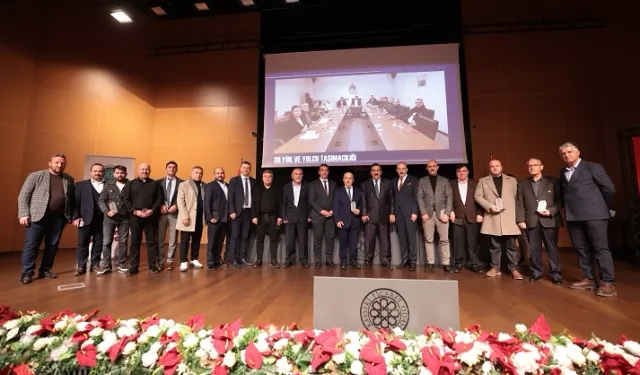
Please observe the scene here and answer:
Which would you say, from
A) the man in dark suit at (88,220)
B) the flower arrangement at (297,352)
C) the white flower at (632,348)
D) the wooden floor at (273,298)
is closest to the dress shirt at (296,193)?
the wooden floor at (273,298)

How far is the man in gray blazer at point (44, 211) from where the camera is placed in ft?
9.36

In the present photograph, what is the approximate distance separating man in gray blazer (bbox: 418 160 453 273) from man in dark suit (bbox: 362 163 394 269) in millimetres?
415

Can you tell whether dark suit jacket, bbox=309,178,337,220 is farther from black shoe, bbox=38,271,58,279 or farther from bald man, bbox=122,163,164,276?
black shoe, bbox=38,271,58,279

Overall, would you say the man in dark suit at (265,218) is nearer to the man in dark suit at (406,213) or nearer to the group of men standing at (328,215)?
the group of men standing at (328,215)

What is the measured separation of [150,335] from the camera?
118cm

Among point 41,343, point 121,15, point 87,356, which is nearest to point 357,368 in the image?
point 87,356

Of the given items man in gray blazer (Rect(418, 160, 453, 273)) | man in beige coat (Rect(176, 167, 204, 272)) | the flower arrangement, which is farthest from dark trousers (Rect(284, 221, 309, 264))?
the flower arrangement

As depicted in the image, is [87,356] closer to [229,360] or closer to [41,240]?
[229,360]

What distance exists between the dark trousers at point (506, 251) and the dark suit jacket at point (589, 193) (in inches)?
24.3

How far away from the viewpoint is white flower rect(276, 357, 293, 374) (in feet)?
3.30

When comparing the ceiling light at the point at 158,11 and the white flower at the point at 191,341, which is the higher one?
the ceiling light at the point at 158,11

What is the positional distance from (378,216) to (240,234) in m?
1.89

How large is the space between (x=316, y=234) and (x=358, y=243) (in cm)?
60

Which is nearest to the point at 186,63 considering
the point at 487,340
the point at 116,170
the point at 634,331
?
the point at 116,170
